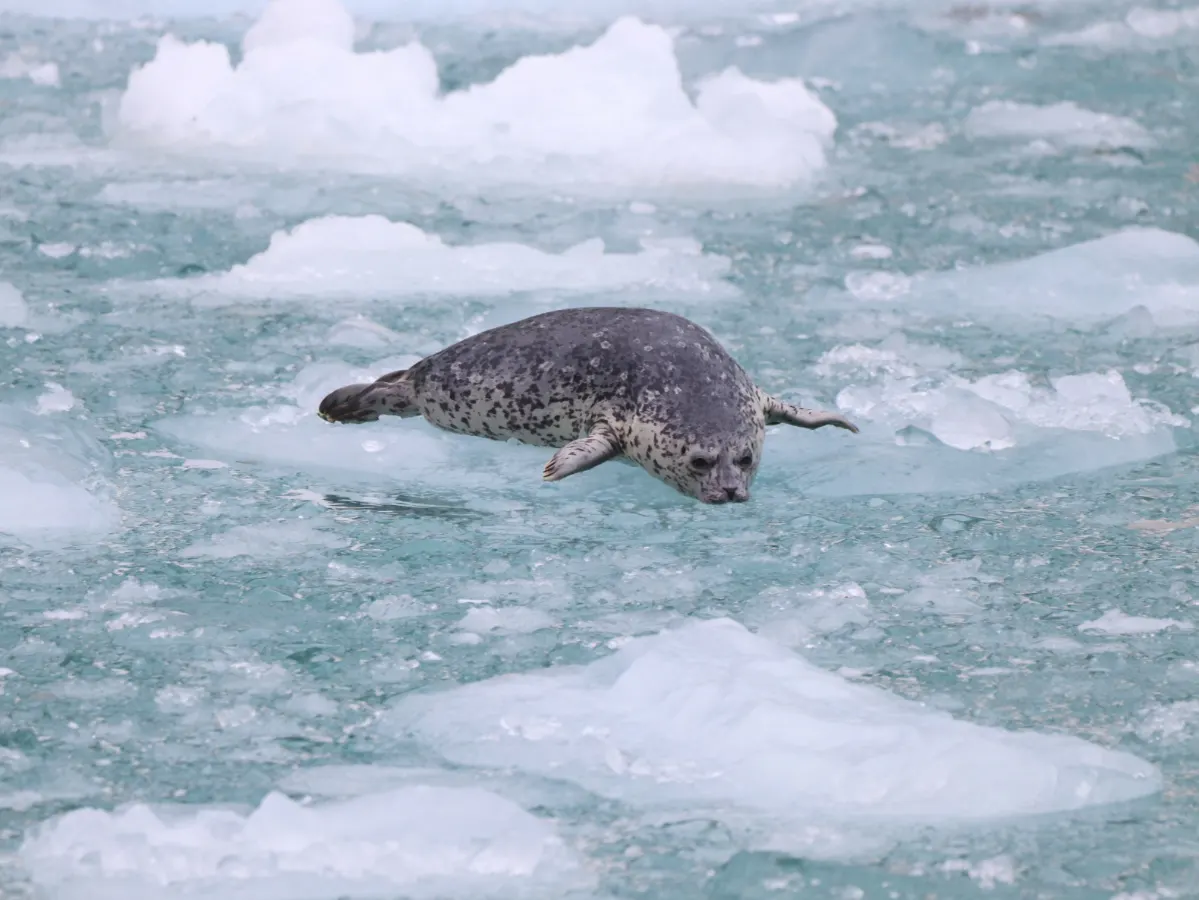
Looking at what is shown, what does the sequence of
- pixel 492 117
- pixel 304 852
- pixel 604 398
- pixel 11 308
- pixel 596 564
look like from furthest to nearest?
1. pixel 492 117
2. pixel 11 308
3. pixel 604 398
4. pixel 596 564
5. pixel 304 852

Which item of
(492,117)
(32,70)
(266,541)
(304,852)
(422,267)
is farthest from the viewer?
(32,70)

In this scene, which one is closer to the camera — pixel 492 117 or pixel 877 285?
pixel 877 285

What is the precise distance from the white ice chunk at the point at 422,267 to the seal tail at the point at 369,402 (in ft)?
4.40

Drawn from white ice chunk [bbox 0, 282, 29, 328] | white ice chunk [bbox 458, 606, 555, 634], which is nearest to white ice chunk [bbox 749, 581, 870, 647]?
white ice chunk [bbox 458, 606, 555, 634]

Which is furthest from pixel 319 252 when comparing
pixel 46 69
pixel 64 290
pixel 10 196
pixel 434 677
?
pixel 46 69

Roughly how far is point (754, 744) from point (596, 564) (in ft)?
2.91

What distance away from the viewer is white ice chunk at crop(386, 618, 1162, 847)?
262 centimetres

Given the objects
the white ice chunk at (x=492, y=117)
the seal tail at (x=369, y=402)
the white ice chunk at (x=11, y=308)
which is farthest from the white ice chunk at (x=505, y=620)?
the white ice chunk at (x=492, y=117)

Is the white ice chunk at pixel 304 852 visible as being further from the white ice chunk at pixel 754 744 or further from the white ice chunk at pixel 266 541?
the white ice chunk at pixel 266 541

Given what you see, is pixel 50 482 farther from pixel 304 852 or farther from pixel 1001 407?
pixel 1001 407

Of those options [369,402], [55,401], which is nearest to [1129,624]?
[369,402]

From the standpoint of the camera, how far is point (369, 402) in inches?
180

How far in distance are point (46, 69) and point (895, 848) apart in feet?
29.8

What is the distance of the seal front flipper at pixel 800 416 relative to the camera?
14.2 feet
